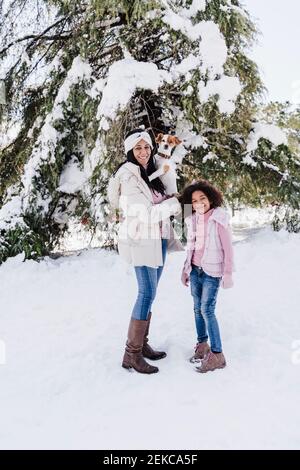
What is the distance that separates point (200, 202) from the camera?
10.9 feet

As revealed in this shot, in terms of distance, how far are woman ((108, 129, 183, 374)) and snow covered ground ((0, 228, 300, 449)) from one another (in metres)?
0.34

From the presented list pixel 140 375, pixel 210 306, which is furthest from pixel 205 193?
pixel 140 375

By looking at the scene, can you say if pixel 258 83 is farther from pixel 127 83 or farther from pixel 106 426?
pixel 106 426

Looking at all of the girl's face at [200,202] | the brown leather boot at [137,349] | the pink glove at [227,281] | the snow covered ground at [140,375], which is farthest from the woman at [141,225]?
the pink glove at [227,281]

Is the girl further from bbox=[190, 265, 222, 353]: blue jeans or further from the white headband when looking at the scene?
the white headband

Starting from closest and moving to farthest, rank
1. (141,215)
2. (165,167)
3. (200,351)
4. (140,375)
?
(141,215) → (140,375) → (165,167) → (200,351)

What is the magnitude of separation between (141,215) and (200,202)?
531mm

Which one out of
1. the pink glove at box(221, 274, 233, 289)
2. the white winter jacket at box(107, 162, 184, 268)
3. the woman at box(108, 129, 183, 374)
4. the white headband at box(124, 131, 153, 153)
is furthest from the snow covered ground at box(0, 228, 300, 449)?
the white headband at box(124, 131, 153, 153)

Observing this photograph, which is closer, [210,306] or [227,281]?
[227,281]

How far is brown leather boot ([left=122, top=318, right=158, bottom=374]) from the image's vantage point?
10.5ft

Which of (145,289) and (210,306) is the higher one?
(145,289)

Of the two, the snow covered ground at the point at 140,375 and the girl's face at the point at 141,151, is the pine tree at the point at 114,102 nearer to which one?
the snow covered ground at the point at 140,375

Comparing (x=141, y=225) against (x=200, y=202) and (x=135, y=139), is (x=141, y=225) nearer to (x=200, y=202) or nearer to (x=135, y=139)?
(x=200, y=202)

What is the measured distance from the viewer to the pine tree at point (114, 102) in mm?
5203
